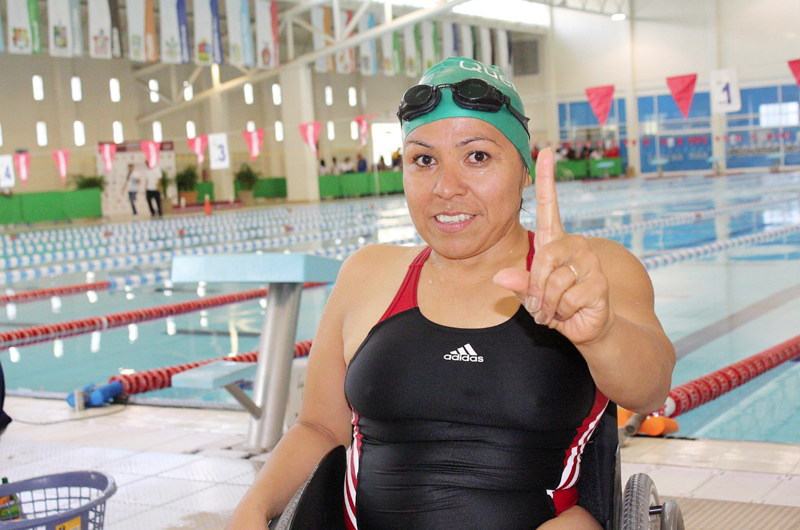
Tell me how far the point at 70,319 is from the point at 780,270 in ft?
21.6

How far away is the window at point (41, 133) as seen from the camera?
22.6 m

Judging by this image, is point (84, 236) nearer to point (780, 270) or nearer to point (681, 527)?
point (780, 270)

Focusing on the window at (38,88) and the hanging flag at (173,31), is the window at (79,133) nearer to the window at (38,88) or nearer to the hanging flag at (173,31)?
the window at (38,88)

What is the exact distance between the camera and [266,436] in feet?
11.2

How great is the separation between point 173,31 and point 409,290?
1832 centimetres

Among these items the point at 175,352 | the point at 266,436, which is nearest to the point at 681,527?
the point at 266,436

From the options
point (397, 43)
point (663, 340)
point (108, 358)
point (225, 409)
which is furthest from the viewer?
point (397, 43)

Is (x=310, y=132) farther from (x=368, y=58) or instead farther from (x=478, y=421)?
(x=478, y=421)

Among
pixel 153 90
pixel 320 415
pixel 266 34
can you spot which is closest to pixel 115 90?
pixel 153 90

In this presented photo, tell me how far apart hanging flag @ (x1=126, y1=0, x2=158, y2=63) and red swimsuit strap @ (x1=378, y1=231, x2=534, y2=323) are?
58.0ft

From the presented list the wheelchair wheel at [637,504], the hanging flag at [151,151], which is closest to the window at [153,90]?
the hanging flag at [151,151]

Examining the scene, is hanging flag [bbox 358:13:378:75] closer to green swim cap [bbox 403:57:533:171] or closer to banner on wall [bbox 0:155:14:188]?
banner on wall [bbox 0:155:14:188]

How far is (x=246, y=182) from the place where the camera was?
87.8ft

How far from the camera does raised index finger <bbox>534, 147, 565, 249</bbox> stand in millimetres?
1189
